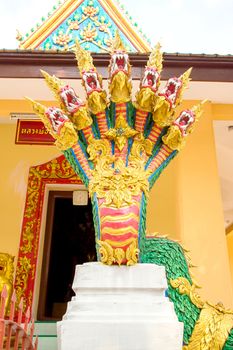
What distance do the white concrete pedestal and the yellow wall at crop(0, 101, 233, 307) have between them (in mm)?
1706

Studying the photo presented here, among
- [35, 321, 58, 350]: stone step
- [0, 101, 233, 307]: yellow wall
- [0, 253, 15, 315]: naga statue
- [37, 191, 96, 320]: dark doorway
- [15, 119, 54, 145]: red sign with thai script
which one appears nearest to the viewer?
[35, 321, 58, 350]: stone step

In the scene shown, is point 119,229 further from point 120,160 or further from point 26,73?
point 26,73

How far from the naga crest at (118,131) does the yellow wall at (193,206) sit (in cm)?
165

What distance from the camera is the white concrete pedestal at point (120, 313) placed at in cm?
153

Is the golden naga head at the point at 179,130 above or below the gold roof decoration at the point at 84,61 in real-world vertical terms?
below

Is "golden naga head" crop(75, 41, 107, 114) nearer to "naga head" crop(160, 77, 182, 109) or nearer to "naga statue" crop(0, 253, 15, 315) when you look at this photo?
"naga head" crop(160, 77, 182, 109)

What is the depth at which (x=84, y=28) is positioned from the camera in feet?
17.4

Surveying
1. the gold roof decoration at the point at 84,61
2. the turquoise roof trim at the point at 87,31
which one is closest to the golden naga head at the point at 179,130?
the gold roof decoration at the point at 84,61

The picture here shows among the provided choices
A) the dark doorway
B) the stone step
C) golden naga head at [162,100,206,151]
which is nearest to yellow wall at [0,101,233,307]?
the dark doorway

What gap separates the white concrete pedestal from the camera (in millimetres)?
1532

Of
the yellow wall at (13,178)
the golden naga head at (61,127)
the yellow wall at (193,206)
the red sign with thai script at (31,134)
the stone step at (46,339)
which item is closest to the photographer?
the golden naga head at (61,127)

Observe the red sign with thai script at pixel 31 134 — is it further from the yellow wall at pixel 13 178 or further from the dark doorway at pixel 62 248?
the dark doorway at pixel 62 248

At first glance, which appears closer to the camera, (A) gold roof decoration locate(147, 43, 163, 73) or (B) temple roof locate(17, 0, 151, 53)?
(A) gold roof decoration locate(147, 43, 163, 73)

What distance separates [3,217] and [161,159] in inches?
131
